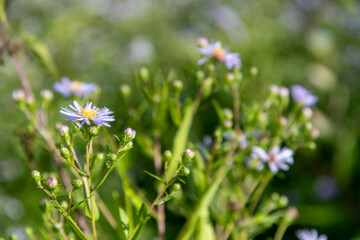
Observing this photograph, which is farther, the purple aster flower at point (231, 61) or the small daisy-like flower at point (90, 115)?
the purple aster flower at point (231, 61)

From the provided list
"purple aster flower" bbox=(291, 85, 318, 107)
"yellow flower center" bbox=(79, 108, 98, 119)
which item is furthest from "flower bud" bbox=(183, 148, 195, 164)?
"purple aster flower" bbox=(291, 85, 318, 107)

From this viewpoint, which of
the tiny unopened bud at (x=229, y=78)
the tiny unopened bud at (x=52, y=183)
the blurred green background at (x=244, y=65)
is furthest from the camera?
the blurred green background at (x=244, y=65)

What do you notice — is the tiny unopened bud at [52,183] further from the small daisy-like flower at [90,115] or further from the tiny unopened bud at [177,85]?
the tiny unopened bud at [177,85]

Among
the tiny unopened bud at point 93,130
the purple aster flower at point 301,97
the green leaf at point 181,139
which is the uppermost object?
the tiny unopened bud at point 93,130

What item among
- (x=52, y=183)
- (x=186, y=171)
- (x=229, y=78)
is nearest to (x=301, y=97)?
(x=229, y=78)

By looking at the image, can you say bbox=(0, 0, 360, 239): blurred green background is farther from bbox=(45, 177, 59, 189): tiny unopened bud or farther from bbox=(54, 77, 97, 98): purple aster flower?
bbox=(45, 177, 59, 189): tiny unopened bud

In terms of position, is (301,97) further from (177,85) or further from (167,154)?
(167,154)

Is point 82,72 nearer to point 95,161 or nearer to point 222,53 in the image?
point 222,53

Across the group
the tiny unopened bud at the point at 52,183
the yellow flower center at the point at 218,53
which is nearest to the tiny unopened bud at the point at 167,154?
the tiny unopened bud at the point at 52,183

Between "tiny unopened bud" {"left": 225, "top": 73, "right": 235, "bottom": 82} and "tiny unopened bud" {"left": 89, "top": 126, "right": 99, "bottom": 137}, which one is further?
"tiny unopened bud" {"left": 225, "top": 73, "right": 235, "bottom": 82}
